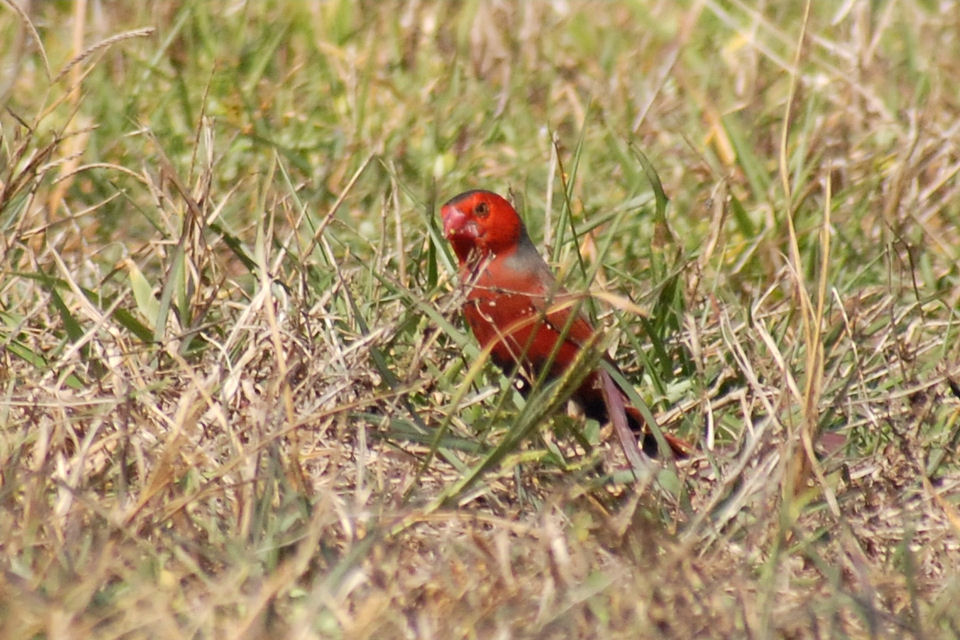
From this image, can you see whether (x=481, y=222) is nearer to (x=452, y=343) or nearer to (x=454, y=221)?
(x=454, y=221)

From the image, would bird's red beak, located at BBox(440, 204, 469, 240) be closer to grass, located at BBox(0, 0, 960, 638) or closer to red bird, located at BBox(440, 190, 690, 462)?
red bird, located at BBox(440, 190, 690, 462)

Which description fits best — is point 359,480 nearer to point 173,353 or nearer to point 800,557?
point 173,353

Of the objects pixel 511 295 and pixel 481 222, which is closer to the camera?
pixel 511 295

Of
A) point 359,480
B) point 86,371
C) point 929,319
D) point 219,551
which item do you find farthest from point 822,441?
point 86,371

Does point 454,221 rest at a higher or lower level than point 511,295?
higher

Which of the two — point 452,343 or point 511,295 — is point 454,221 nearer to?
point 511,295

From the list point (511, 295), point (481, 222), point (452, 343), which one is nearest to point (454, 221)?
point (481, 222)

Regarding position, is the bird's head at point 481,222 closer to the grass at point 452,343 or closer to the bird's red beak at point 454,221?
the bird's red beak at point 454,221
